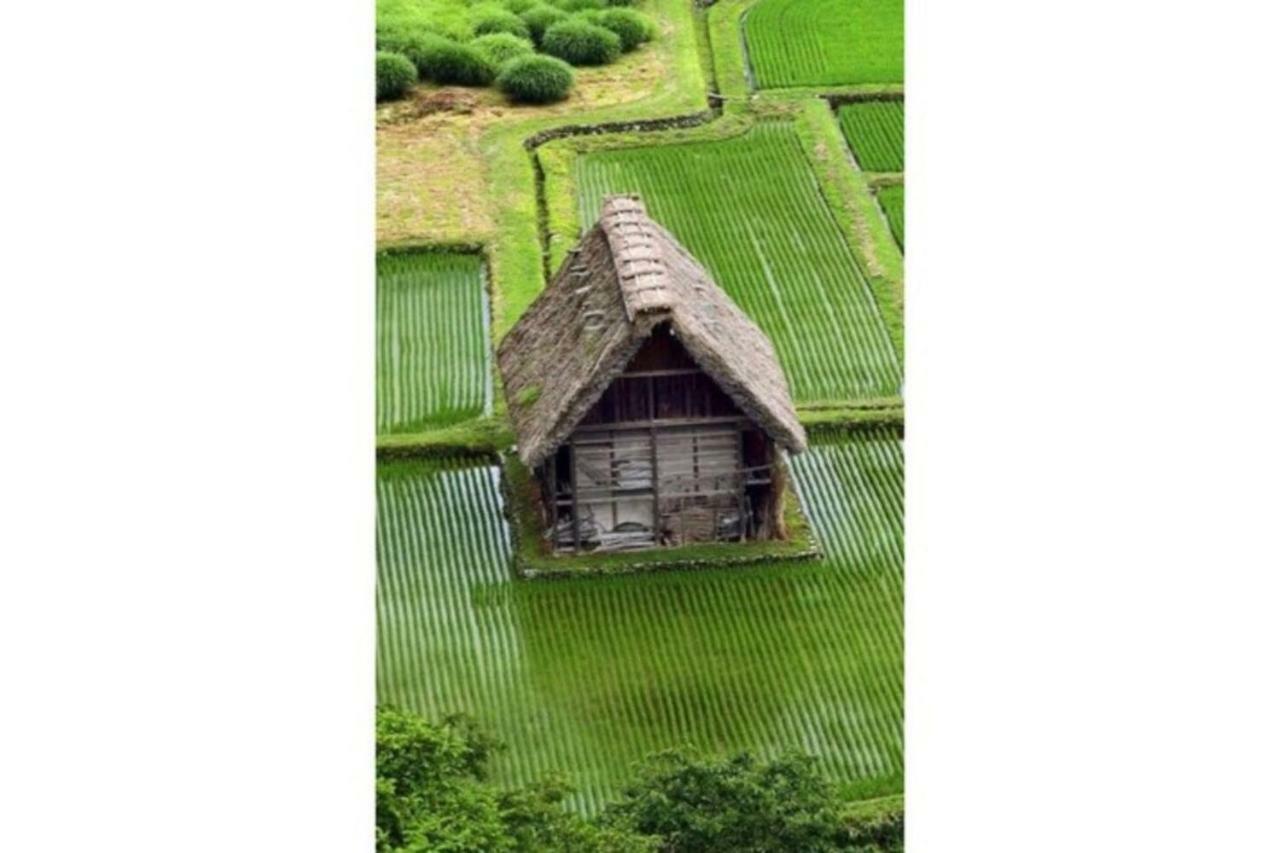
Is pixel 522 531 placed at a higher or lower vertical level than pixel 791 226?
lower

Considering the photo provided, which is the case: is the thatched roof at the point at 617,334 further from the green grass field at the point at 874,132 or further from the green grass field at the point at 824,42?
the green grass field at the point at 824,42

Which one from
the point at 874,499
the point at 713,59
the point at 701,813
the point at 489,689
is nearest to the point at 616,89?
the point at 713,59

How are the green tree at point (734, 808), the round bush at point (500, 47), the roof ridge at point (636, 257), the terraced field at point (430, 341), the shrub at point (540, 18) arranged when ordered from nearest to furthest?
the green tree at point (734, 808) → the roof ridge at point (636, 257) → the terraced field at point (430, 341) → the round bush at point (500, 47) → the shrub at point (540, 18)

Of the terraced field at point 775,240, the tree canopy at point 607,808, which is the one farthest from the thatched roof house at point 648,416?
the tree canopy at point 607,808

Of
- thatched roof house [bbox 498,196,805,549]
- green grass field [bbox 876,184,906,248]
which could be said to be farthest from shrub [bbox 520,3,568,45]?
thatched roof house [bbox 498,196,805,549]

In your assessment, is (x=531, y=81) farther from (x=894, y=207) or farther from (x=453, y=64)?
(x=894, y=207)

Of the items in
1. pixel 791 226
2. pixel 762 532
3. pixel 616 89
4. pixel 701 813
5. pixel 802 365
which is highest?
pixel 616 89

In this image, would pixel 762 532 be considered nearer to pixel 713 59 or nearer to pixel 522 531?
pixel 522 531
